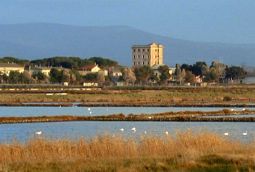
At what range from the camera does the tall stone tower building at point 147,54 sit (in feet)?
610

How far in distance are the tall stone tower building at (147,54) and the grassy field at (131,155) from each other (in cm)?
16651

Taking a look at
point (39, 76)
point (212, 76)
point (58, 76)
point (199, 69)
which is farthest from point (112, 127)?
point (199, 69)

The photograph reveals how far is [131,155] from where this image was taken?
1683cm

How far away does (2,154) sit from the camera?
1672 cm

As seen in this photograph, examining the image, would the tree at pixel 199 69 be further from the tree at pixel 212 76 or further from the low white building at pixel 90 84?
the low white building at pixel 90 84

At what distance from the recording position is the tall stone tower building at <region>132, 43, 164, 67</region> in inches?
7322

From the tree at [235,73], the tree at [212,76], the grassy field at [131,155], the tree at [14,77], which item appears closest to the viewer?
the grassy field at [131,155]

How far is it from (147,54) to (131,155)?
562ft

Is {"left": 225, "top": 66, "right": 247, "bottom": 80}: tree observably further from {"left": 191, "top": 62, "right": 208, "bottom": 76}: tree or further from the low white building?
the low white building

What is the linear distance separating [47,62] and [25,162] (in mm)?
158589

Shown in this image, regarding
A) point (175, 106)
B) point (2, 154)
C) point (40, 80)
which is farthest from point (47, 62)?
point (2, 154)

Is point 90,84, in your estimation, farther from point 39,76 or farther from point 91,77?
point 39,76

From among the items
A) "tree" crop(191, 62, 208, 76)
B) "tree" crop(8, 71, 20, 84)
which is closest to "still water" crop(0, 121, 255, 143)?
"tree" crop(8, 71, 20, 84)

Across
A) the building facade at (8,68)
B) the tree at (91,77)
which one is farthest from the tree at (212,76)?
the building facade at (8,68)
